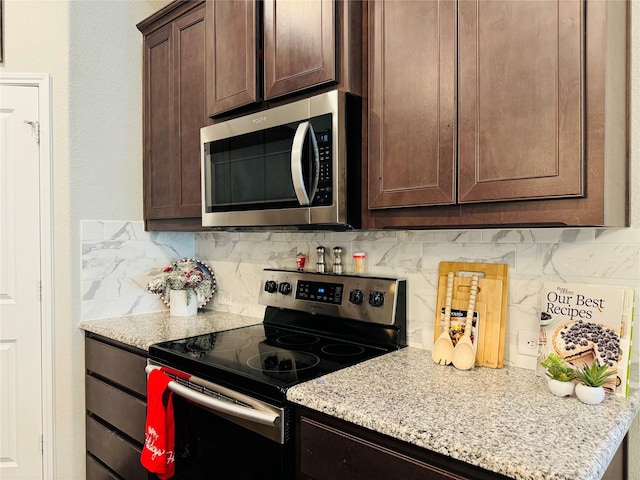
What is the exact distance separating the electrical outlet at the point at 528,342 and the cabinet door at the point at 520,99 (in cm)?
51

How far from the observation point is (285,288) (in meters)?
2.05

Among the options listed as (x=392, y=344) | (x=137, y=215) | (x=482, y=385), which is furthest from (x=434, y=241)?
(x=137, y=215)

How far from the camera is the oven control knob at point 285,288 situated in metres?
2.04

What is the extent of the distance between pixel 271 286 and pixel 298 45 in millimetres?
1049

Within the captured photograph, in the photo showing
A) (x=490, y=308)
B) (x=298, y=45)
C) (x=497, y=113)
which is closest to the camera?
(x=497, y=113)

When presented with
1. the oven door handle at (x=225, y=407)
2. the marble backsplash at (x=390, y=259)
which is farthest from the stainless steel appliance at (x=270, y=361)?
the marble backsplash at (x=390, y=259)

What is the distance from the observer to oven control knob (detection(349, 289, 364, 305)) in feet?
5.72

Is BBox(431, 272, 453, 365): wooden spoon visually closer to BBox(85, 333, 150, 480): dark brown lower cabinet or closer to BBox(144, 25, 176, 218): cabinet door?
BBox(85, 333, 150, 480): dark brown lower cabinet

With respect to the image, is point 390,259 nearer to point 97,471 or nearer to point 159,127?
point 159,127

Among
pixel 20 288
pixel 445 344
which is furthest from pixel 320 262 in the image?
pixel 20 288

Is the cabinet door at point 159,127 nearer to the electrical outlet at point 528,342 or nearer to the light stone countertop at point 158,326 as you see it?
the light stone countertop at point 158,326

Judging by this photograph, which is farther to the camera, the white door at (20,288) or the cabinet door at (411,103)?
the white door at (20,288)

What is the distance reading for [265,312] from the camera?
2.17 m

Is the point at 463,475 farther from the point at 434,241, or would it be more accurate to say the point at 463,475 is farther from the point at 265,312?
the point at 265,312
